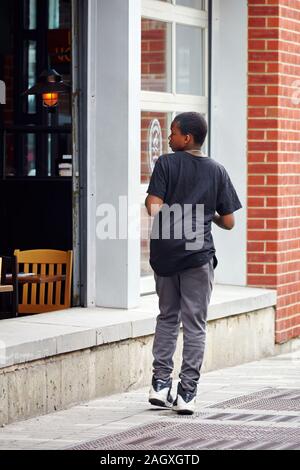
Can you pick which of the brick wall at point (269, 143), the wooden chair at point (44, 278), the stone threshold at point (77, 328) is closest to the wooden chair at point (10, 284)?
the wooden chair at point (44, 278)

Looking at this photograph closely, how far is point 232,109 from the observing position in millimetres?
12258

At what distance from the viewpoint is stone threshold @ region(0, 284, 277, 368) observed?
874cm

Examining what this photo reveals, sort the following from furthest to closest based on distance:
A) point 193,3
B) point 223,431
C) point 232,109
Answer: point 232,109 < point 193,3 < point 223,431

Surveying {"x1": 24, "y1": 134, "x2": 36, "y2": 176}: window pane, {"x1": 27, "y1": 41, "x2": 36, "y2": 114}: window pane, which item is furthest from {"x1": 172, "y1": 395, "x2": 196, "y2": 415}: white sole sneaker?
{"x1": 27, "y1": 41, "x2": 36, "y2": 114}: window pane

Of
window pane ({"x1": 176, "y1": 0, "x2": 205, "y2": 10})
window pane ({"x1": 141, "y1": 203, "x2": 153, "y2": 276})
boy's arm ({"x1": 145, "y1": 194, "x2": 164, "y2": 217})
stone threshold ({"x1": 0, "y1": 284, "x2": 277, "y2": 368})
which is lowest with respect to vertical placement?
→ stone threshold ({"x1": 0, "y1": 284, "x2": 277, "y2": 368})

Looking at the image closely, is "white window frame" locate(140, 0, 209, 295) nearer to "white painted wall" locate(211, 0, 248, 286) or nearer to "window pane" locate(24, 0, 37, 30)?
"white painted wall" locate(211, 0, 248, 286)

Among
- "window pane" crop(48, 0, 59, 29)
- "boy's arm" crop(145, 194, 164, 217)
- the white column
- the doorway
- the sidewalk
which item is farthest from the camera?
"window pane" crop(48, 0, 59, 29)

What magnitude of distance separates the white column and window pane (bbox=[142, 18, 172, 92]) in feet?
2.57

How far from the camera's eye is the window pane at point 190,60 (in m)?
11.9

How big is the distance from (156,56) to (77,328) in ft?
9.61

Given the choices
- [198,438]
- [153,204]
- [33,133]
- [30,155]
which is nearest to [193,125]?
[153,204]

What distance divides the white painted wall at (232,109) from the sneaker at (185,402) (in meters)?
3.58

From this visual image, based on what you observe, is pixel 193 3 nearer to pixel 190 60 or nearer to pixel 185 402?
pixel 190 60

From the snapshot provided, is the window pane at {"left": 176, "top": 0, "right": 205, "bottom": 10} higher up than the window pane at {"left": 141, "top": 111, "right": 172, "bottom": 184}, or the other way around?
the window pane at {"left": 176, "top": 0, "right": 205, "bottom": 10}
